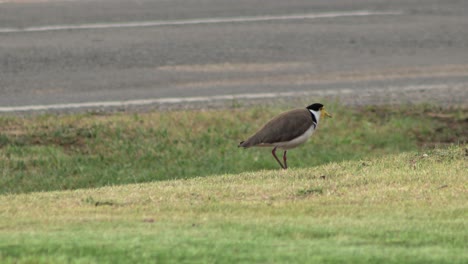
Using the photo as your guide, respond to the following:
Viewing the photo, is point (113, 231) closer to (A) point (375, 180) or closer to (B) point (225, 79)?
(A) point (375, 180)

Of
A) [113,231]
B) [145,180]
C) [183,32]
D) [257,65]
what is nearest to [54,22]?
[183,32]

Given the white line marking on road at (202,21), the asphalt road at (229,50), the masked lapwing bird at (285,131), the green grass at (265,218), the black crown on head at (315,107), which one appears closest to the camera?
the green grass at (265,218)

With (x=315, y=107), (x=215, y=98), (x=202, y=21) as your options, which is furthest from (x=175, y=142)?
(x=202, y=21)

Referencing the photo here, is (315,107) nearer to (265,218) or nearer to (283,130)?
(283,130)

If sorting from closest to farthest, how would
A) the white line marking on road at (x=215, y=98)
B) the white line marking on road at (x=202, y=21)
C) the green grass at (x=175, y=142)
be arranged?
the green grass at (x=175, y=142)
the white line marking on road at (x=215, y=98)
the white line marking on road at (x=202, y=21)

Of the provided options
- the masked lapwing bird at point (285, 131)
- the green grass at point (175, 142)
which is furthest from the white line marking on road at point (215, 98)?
the masked lapwing bird at point (285, 131)

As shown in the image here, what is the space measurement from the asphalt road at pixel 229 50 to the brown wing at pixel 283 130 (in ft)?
8.66

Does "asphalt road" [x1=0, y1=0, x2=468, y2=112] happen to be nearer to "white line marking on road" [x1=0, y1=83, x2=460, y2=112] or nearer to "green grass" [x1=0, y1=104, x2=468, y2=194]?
"white line marking on road" [x1=0, y1=83, x2=460, y2=112]

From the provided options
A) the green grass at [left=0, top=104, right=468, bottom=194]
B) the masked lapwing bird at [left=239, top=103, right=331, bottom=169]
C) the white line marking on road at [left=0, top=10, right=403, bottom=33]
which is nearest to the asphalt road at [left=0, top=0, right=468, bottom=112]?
the white line marking on road at [left=0, top=10, right=403, bottom=33]

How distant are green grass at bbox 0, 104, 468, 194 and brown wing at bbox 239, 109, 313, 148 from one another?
840mm

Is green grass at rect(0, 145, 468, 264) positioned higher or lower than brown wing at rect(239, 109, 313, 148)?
higher

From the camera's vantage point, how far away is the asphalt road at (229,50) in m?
12.1

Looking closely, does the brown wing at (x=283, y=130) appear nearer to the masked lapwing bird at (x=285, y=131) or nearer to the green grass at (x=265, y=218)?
the masked lapwing bird at (x=285, y=131)

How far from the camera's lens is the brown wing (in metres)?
9.10
